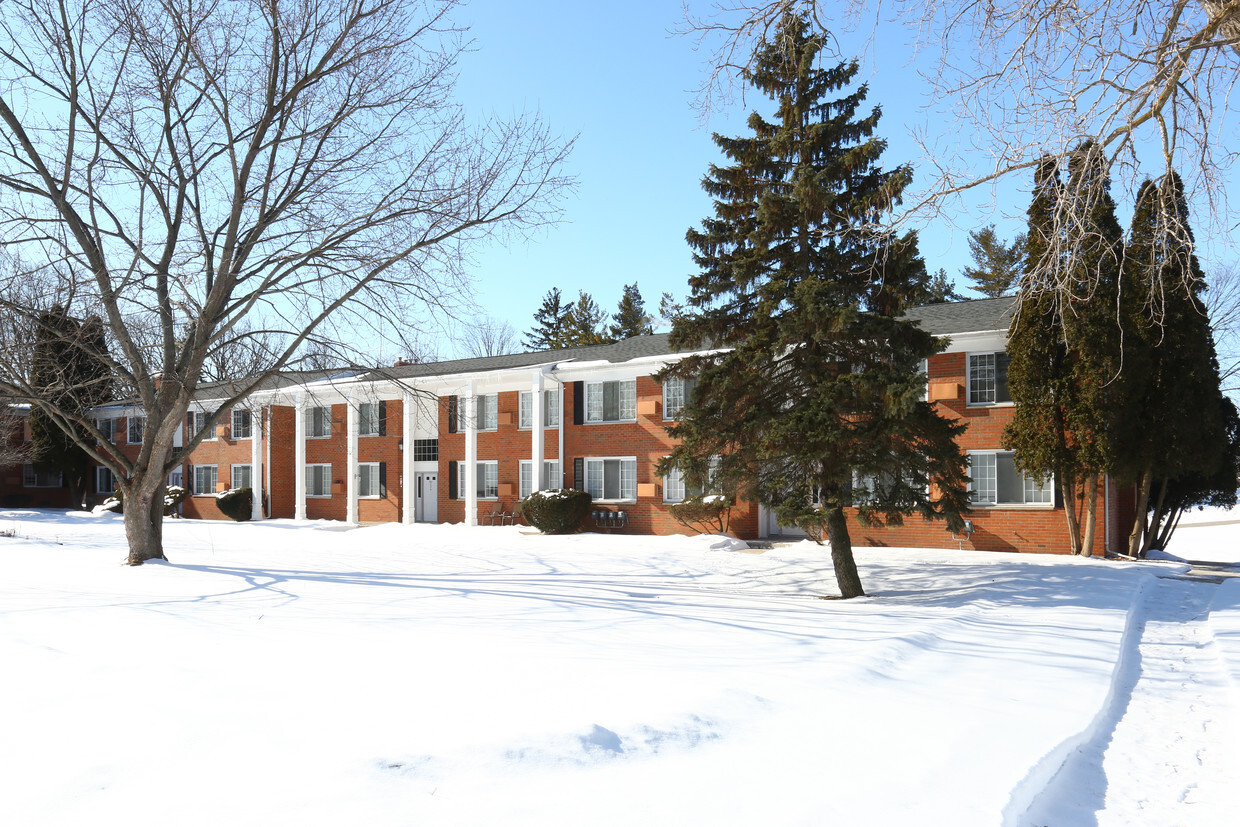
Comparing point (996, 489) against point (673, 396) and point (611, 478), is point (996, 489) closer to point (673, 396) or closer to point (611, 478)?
point (673, 396)

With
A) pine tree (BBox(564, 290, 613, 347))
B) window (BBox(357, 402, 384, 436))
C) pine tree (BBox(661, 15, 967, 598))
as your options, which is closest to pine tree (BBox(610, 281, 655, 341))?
pine tree (BBox(564, 290, 613, 347))

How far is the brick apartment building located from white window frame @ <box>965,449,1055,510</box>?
33 mm

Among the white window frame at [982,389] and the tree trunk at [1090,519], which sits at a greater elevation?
the white window frame at [982,389]

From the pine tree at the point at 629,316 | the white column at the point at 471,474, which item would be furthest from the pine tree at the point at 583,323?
the white column at the point at 471,474

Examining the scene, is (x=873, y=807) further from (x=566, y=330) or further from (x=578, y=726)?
(x=566, y=330)

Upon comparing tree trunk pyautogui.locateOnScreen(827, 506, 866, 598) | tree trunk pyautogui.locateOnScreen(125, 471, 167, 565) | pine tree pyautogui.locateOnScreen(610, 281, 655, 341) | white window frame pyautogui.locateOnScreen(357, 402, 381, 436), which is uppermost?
pine tree pyautogui.locateOnScreen(610, 281, 655, 341)

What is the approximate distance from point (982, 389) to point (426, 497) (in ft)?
63.7

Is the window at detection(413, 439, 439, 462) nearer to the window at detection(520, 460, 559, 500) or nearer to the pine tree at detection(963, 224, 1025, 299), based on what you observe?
the window at detection(520, 460, 559, 500)

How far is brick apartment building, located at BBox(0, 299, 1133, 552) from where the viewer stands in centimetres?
2045

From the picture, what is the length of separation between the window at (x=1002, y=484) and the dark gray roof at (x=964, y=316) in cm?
304

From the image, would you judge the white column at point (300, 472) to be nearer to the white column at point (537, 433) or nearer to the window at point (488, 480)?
the window at point (488, 480)

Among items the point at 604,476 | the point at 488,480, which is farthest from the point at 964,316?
the point at 488,480

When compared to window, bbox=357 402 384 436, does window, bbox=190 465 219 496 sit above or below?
below

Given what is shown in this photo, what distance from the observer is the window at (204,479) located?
37250 mm
